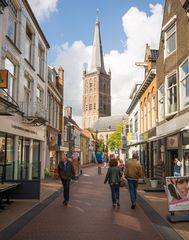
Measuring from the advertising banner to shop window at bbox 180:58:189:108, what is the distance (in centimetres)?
667

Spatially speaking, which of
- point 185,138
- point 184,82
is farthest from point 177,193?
point 184,82

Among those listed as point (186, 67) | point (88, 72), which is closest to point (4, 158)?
point (186, 67)

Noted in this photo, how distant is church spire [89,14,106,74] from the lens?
103 meters

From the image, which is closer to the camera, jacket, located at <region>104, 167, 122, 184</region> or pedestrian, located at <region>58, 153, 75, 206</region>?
jacket, located at <region>104, 167, 122, 184</region>

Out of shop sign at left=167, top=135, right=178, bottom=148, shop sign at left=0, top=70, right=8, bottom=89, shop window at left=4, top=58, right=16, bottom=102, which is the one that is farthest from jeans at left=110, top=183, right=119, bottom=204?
shop window at left=4, top=58, right=16, bottom=102

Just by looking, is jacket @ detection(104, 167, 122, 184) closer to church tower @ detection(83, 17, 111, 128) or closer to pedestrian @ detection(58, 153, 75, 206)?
pedestrian @ detection(58, 153, 75, 206)

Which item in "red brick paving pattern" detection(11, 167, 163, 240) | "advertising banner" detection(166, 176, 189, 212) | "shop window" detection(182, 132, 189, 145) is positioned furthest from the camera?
"shop window" detection(182, 132, 189, 145)

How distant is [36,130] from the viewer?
70.1ft

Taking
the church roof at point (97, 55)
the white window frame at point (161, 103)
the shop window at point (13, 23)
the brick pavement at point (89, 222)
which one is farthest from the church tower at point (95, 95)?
the brick pavement at point (89, 222)

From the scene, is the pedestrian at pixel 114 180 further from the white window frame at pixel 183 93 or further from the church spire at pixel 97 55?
the church spire at pixel 97 55

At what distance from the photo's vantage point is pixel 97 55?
109m

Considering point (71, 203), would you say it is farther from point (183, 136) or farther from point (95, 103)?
point (95, 103)

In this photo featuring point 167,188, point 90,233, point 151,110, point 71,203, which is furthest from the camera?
point 151,110

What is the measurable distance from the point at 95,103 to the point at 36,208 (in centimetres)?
11900
